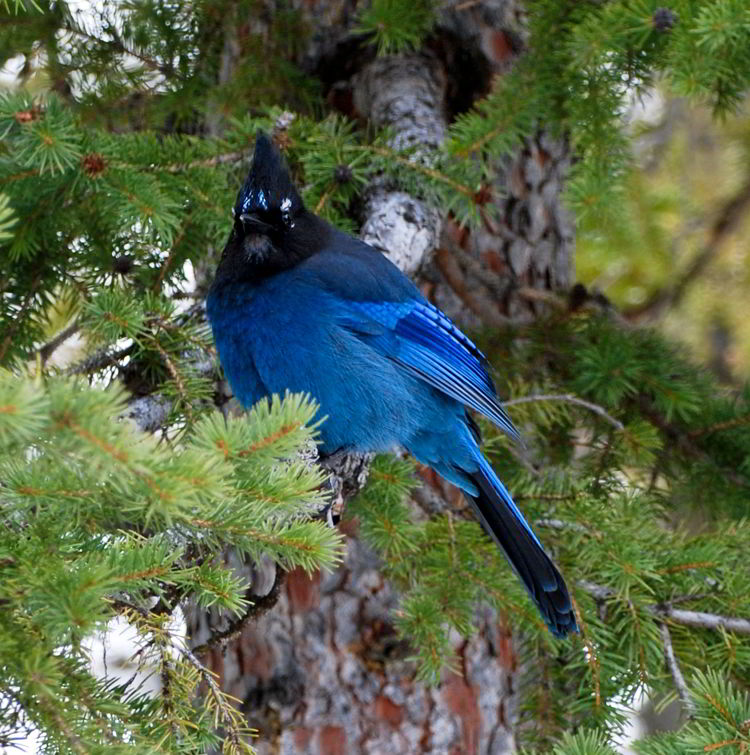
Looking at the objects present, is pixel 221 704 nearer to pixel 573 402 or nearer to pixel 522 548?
pixel 522 548

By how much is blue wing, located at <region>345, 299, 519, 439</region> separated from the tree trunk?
0.71 feet

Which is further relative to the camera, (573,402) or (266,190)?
(573,402)

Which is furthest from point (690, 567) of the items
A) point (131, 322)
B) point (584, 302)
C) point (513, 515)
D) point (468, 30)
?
point (468, 30)

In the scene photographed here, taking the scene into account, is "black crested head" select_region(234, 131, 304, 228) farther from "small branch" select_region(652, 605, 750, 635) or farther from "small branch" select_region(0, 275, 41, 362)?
"small branch" select_region(652, 605, 750, 635)

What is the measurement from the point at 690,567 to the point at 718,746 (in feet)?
2.56

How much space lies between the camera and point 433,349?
3.09 metres

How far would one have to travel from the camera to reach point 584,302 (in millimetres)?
3580

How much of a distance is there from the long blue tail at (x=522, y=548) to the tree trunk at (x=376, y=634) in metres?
0.21

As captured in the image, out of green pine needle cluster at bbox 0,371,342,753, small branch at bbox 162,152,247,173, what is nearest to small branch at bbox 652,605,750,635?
green pine needle cluster at bbox 0,371,342,753

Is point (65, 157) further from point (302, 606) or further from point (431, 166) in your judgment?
point (302, 606)

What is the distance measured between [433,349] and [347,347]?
28cm

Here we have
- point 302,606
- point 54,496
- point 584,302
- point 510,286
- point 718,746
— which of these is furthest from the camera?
point 510,286

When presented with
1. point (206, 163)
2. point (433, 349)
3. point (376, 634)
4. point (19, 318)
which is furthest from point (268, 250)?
point (376, 634)

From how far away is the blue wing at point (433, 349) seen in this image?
2.96 meters
